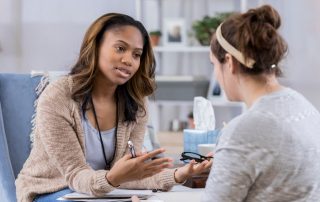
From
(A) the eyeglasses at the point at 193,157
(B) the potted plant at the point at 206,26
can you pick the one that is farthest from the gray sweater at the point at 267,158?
(B) the potted plant at the point at 206,26

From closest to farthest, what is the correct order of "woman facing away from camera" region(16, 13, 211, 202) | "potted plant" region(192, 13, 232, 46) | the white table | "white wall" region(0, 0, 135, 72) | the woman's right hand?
the woman's right hand < the white table < "woman facing away from camera" region(16, 13, 211, 202) < "white wall" region(0, 0, 135, 72) < "potted plant" region(192, 13, 232, 46)

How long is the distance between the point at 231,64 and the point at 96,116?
0.73 meters

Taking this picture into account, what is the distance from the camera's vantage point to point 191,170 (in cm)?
167

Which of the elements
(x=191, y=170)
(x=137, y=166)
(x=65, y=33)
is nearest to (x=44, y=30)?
(x=65, y=33)

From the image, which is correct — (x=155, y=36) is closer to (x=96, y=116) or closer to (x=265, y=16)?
(x=96, y=116)

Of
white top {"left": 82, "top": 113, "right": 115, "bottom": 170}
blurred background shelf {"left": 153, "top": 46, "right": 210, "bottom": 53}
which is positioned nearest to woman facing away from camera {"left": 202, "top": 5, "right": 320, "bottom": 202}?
white top {"left": 82, "top": 113, "right": 115, "bottom": 170}

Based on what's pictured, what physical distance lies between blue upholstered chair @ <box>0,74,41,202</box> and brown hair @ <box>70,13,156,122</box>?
0.33 m

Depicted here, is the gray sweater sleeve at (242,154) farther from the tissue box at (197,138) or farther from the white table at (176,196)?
the tissue box at (197,138)

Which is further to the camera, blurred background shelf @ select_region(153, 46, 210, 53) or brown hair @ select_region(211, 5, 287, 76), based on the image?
blurred background shelf @ select_region(153, 46, 210, 53)

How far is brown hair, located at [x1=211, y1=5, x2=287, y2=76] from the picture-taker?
3.87 feet

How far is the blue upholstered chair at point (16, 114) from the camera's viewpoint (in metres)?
2.10

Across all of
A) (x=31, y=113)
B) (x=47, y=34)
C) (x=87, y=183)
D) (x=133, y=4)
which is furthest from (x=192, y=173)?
(x=47, y=34)

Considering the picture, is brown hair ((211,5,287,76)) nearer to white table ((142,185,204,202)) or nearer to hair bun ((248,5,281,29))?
hair bun ((248,5,281,29))

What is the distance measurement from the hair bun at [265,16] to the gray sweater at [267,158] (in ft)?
0.54
